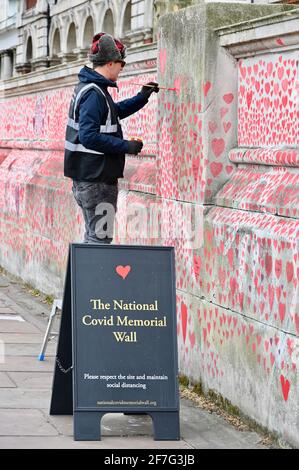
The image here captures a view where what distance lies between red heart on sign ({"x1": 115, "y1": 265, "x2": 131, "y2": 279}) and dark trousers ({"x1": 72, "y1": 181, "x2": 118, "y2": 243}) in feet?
3.77

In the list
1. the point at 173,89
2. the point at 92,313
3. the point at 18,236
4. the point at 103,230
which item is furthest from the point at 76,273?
the point at 18,236

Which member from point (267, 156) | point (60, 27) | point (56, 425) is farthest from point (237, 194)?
point (60, 27)

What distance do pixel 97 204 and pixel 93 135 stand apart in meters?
0.57

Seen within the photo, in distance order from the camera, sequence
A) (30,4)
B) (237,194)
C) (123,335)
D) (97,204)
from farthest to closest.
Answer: (30,4)
(97,204)
(237,194)
(123,335)

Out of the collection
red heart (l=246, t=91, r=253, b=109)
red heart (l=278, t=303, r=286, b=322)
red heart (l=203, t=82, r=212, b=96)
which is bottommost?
red heart (l=278, t=303, r=286, b=322)

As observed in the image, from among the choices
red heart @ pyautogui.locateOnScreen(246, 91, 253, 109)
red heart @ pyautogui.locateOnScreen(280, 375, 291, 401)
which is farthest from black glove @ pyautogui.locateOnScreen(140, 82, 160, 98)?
red heart @ pyautogui.locateOnScreen(280, 375, 291, 401)

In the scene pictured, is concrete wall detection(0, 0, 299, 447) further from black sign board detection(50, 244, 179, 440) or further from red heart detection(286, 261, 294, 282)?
black sign board detection(50, 244, 179, 440)

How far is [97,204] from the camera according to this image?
7387mm

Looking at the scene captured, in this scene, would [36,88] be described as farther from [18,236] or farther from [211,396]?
[211,396]

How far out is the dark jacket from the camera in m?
7.01

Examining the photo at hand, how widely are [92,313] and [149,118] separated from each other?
3108 mm

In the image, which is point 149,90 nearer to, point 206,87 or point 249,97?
point 206,87

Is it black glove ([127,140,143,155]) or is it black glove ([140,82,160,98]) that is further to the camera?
black glove ([140,82,160,98])

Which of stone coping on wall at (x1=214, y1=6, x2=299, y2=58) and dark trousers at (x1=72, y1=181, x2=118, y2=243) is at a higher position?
stone coping on wall at (x1=214, y1=6, x2=299, y2=58)
